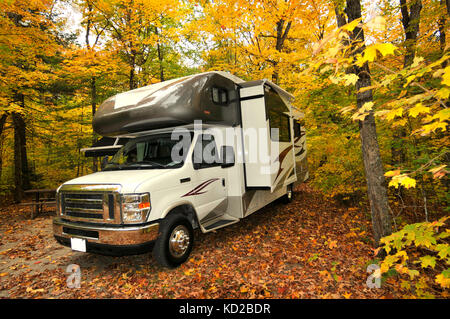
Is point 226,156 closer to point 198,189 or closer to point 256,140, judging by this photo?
point 256,140

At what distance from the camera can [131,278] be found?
3881mm

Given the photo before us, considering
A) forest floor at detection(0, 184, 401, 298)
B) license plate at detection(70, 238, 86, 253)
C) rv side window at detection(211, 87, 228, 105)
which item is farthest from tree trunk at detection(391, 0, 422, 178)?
license plate at detection(70, 238, 86, 253)

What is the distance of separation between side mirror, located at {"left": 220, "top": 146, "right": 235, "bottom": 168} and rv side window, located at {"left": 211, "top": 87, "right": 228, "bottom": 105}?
1.05 m

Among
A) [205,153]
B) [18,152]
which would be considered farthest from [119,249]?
[18,152]

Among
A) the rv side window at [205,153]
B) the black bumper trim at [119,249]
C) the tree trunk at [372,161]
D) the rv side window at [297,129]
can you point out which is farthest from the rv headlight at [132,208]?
the rv side window at [297,129]

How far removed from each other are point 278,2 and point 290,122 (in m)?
6.77

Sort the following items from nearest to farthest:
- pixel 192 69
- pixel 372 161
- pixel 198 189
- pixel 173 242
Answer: pixel 372 161, pixel 173 242, pixel 198 189, pixel 192 69

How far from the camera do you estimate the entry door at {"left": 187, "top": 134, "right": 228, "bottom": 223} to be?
462cm

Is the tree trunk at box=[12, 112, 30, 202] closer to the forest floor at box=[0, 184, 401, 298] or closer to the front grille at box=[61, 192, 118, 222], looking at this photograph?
the forest floor at box=[0, 184, 401, 298]

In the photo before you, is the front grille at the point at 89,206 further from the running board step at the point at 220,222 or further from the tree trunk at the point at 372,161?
the tree trunk at the point at 372,161

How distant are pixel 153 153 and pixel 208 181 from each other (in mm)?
1366

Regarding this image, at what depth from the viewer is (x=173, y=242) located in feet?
13.3
